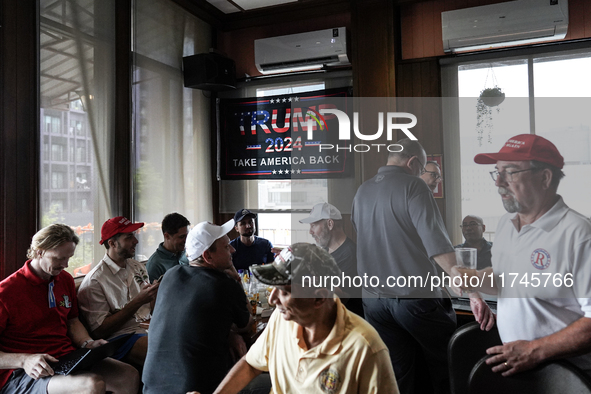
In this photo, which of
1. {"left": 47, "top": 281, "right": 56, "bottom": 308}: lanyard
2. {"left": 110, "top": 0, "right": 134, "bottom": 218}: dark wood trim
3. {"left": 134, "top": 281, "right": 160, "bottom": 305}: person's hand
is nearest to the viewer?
{"left": 47, "top": 281, "right": 56, "bottom": 308}: lanyard

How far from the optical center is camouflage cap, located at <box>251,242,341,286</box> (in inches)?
45.4

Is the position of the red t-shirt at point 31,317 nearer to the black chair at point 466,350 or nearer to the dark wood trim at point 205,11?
the black chair at point 466,350

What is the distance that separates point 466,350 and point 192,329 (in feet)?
2.89

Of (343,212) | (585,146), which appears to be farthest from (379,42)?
(585,146)

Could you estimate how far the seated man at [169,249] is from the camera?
273 cm

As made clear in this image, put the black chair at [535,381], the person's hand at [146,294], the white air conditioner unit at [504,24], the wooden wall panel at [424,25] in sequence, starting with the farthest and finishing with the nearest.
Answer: the wooden wall panel at [424,25] < the white air conditioner unit at [504,24] < the person's hand at [146,294] < the black chair at [535,381]

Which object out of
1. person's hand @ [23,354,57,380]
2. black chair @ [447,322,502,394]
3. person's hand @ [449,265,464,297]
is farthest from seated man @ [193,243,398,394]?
person's hand @ [23,354,57,380]

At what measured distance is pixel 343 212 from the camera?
3.86 m

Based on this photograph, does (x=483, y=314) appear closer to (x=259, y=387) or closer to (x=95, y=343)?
(x=259, y=387)

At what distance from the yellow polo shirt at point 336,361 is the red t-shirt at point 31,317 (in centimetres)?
118

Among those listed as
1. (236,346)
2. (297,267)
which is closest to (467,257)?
(297,267)

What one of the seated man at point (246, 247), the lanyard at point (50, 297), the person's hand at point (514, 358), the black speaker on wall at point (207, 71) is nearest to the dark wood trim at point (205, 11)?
the black speaker on wall at point (207, 71)

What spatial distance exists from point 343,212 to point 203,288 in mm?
2422

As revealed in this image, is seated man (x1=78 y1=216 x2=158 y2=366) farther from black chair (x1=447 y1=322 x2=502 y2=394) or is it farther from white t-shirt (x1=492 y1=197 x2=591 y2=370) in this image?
white t-shirt (x1=492 y1=197 x2=591 y2=370)
